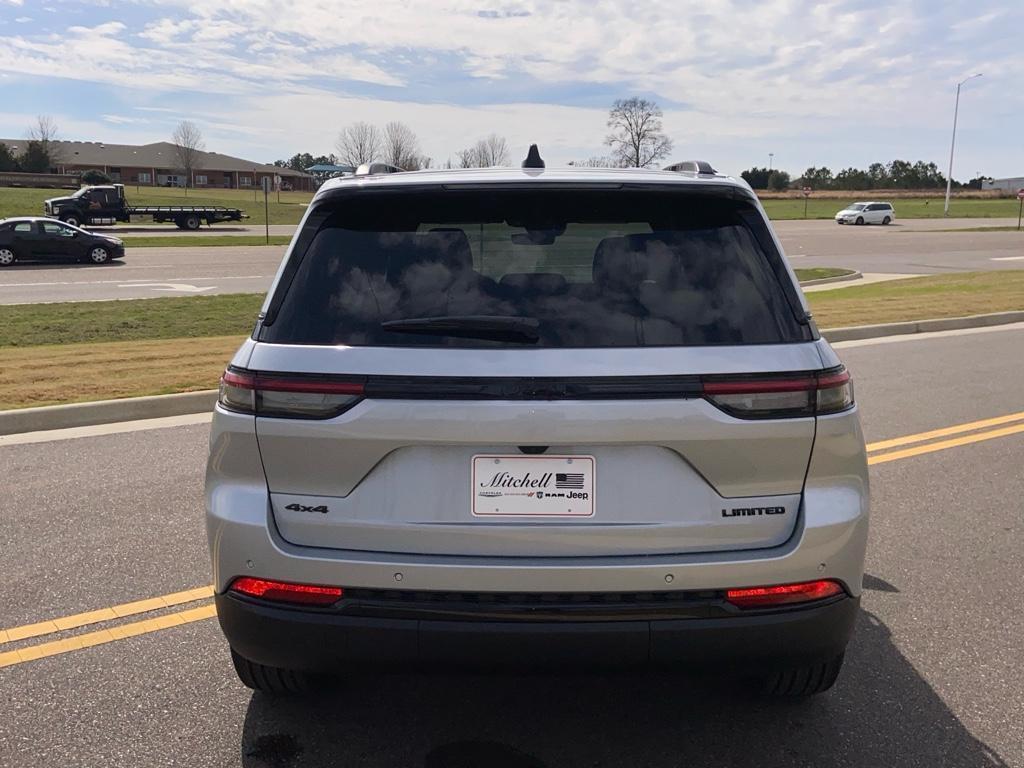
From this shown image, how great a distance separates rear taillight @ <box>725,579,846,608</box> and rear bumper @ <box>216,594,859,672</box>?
0.10 ft

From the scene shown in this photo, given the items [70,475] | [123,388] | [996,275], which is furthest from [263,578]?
[996,275]

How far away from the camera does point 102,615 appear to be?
4.02 meters

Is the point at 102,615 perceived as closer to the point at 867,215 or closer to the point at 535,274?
the point at 535,274

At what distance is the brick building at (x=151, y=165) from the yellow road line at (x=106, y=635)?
328ft

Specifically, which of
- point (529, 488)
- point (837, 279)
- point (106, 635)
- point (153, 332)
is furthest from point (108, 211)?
point (529, 488)

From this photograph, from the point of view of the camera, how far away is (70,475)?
612cm

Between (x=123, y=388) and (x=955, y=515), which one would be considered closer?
(x=955, y=515)

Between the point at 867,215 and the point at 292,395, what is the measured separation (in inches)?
2304

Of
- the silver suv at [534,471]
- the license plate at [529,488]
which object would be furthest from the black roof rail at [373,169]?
the license plate at [529,488]

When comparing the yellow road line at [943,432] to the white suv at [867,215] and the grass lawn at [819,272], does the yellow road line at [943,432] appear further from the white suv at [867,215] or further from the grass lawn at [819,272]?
the white suv at [867,215]

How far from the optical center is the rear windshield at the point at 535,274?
262 cm

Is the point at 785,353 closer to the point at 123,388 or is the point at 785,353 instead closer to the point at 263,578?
the point at 263,578

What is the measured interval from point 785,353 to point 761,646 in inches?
32.5

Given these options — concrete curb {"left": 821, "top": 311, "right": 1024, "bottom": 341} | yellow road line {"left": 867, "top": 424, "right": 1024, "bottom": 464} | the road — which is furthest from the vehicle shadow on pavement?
concrete curb {"left": 821, "top": 311, "right": 1024, "bottom": 341}
